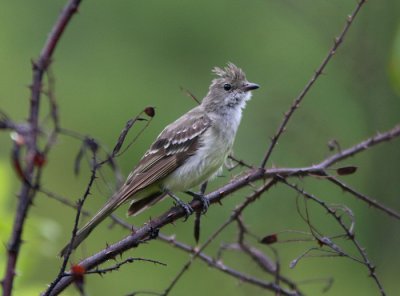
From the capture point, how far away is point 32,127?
194cm

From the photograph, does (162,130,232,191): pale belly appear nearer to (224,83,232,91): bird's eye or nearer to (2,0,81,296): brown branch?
(224,83,232,91): bird's eye

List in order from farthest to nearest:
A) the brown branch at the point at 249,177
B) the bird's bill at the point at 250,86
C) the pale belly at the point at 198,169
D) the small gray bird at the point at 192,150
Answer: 1. the bird's bill at the point at 250,86
2. the pale belly at the point at 198,169
3. the small gray bird at the point at 192,150
4. the brown branch at the point at 249,177

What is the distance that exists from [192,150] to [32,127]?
165 inches

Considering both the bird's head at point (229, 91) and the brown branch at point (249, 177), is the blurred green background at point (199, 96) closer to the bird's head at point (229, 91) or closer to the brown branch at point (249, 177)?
the bird's head at point (229, 91)

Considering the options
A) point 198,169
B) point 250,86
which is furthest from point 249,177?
point 250,86

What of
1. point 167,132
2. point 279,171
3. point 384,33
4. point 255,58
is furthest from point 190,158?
point 255,58

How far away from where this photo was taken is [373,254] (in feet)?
38.1

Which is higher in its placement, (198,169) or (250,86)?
(250,86)

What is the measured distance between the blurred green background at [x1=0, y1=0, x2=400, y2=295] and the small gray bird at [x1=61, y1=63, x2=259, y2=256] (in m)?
1.83

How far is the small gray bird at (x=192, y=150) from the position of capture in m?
5.68

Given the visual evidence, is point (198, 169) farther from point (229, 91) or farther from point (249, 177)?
point (249, 177)

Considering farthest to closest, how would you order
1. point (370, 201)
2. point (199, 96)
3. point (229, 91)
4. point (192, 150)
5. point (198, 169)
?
point (199, 96) < point (229, 91) < point (192, 150) < point (198, 169) < point (370, 201)

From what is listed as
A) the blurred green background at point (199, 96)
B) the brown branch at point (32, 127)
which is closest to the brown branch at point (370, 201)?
the brown branch at point (32, 127)

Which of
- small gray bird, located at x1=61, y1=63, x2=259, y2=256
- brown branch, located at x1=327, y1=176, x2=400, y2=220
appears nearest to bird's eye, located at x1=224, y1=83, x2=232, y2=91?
small gray bird, located at x1=61, y1=63, x2=259, y2=256
